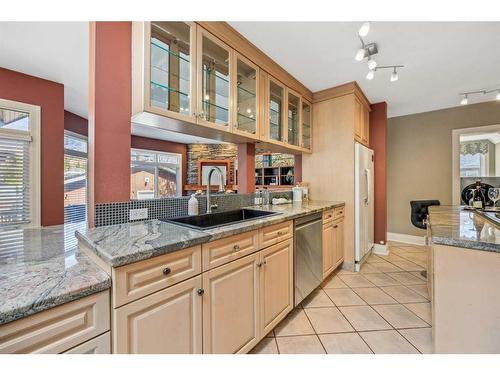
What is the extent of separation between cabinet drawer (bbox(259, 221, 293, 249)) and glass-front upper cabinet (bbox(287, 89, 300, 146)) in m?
1.35

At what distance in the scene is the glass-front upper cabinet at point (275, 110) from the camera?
2.37m

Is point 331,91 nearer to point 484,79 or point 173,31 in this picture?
point 484,79

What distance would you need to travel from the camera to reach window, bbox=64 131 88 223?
3.71 m

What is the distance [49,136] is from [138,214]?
7.94 ft

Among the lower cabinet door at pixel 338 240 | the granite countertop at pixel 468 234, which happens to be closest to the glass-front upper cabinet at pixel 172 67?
the granite countertop at pixel 468 234

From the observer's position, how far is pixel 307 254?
6.51 ft

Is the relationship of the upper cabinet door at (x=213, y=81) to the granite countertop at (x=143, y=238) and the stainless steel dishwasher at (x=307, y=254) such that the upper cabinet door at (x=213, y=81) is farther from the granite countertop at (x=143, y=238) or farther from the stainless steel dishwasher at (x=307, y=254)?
the stainless steel dishwasher at (x=307, y=254)

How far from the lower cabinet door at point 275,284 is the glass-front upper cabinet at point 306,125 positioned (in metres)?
1.71

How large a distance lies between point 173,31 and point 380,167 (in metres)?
3.54

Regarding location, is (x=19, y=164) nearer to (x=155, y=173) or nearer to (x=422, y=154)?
(x=155, y=173)

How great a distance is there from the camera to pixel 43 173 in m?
2.72

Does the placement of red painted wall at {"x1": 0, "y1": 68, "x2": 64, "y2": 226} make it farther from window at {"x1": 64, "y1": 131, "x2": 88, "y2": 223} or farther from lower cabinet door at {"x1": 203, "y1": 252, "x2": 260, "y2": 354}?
lower cabinet door at {"x1": 203, "y1": 252, "x2": 260, "y2": 354}

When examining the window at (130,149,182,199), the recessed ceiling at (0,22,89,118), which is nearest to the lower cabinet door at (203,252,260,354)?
the recessed ceiling at (0,22,89,118)
